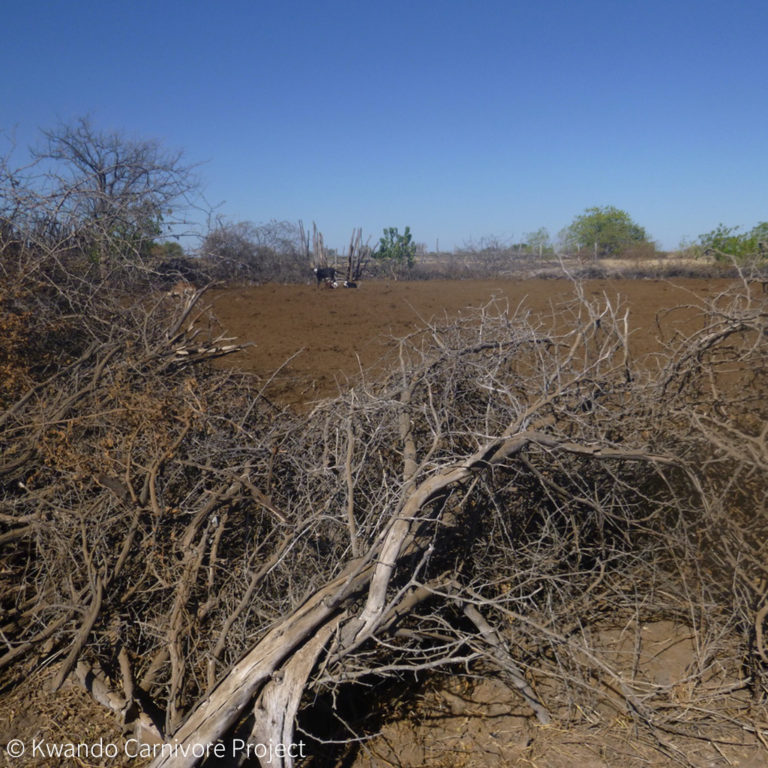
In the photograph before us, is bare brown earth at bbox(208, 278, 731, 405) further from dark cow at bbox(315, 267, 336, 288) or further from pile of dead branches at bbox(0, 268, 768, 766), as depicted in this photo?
dark cow at bbox(315, 267, 336, 288)

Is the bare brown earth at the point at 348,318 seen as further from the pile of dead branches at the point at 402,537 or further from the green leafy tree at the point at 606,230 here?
the green leafy tree at the point at 606,230

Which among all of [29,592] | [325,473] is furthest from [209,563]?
[29,592]

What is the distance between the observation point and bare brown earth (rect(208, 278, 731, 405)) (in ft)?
26.1

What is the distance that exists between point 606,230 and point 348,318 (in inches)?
1137

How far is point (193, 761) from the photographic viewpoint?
243 centimetres

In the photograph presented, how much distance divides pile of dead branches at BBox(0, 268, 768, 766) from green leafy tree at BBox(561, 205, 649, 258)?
33.6 m

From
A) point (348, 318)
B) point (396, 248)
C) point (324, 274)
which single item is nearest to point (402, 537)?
point (348, 318)

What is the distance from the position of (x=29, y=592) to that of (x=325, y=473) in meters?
1.97

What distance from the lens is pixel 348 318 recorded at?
47.4 feet

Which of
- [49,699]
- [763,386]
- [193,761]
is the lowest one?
[49,699]

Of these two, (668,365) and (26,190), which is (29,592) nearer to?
(26,190)

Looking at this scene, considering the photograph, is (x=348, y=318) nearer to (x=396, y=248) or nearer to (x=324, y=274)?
(x=324, y=274)

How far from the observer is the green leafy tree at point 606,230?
35719 mm

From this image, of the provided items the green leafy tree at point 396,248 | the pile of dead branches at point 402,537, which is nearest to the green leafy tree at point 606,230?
the green leafy tree at point 396,248
